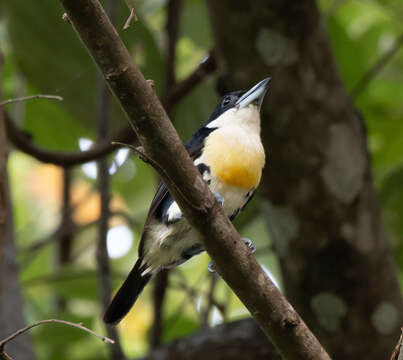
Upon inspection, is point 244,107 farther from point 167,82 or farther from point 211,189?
point 167,82

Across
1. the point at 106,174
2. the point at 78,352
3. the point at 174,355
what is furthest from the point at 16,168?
the point at 174,355

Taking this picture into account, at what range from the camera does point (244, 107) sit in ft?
11.0

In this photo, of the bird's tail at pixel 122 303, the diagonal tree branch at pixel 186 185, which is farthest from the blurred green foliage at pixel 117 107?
the diagonal tree branch at pixel 186 185

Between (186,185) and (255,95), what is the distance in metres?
1.44

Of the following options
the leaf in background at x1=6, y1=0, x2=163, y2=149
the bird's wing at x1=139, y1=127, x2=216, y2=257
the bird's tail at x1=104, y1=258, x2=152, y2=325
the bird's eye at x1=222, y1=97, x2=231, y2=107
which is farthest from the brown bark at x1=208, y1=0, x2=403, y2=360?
the bird's tail at x1=104, y1=258, x2=152, y2=325

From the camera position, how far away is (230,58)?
3.57 meters

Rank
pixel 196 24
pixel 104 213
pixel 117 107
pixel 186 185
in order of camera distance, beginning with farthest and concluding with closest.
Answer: pixel 196 24, pixel 117 107, pixel 104 213, pixel 186 185

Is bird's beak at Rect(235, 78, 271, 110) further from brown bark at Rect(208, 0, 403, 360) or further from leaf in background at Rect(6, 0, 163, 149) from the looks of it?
leaf in background at Rect(6, 0, 163, 149)

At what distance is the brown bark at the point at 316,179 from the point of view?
3.49 meters

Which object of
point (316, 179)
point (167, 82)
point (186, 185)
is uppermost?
point (167, 82)

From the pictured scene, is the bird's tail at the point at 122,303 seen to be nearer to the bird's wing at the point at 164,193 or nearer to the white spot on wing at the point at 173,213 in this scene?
the bird's wing at the point at 164,193

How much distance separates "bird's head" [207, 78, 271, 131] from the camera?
3246 millimetres

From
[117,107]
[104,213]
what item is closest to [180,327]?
[104,213]

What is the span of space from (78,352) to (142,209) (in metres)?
1.18
